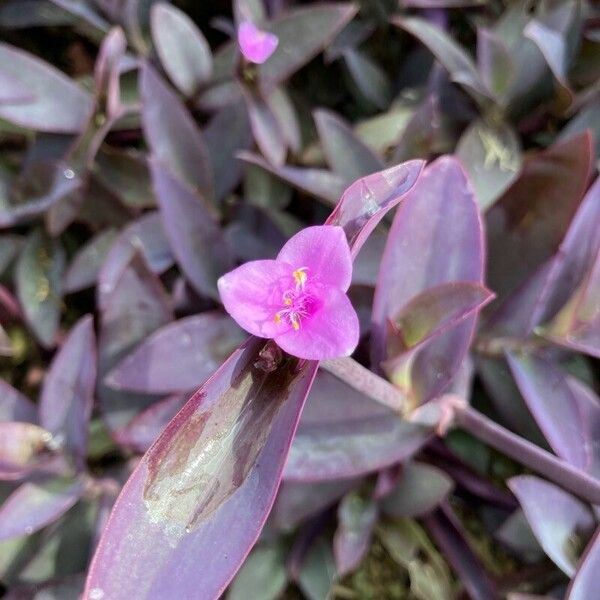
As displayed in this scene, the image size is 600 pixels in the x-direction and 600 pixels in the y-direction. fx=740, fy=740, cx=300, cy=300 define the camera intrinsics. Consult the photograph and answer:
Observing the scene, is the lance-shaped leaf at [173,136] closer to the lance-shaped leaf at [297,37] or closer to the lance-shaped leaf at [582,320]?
the lance-shaped leaf at [297,37]

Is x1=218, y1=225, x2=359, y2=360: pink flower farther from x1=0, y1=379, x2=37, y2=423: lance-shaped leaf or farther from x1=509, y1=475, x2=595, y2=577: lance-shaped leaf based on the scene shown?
x1=0, y1=379, x2=37, y2=423: lance-shaped leaf

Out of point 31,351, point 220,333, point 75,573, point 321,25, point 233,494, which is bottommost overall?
point 75,573

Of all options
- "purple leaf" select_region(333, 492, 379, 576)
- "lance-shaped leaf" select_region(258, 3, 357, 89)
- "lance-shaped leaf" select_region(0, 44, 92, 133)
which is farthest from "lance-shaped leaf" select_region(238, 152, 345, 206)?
"purple leaf" select_region(333, 492, 379, 576)

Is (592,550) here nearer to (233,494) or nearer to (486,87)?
(233,494)

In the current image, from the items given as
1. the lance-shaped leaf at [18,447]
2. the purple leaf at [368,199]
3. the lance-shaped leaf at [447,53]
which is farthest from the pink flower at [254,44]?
the lance-shaped leaf at [18,447]

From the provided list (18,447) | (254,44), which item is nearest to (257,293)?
(254,44)

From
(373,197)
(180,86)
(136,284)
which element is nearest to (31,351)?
(136,284)
